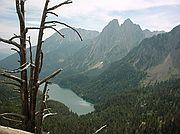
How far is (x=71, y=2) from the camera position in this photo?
17.0ft

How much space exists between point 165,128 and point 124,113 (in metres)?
51.1

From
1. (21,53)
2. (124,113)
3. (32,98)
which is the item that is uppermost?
(21,53)

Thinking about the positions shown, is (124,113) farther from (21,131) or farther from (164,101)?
(21,131)

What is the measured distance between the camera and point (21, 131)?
4.90 metres

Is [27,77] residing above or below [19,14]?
below

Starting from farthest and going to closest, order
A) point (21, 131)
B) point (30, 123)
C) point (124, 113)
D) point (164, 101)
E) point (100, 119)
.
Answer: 1. point (164, 101)
2. point (124, 113)
3. point (100, 119)
4. point (30, 123)
5. point (21, 131)

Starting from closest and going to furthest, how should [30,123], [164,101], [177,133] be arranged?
[30,123] → [177,133] → [164,101]

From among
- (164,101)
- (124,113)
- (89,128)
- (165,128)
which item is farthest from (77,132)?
(164,101)

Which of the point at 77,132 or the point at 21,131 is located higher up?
the point at 21,131

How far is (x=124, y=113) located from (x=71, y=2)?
173 metres

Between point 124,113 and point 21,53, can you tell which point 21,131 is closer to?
point 21,53

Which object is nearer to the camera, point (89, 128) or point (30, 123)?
point (30, 123)

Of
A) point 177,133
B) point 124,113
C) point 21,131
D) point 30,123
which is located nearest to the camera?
point 21,131

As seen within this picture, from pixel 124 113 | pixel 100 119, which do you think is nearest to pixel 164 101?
pixel 124 113
